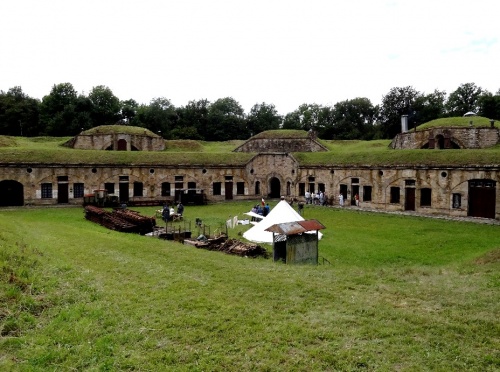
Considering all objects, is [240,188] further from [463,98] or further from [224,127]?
[463,98]

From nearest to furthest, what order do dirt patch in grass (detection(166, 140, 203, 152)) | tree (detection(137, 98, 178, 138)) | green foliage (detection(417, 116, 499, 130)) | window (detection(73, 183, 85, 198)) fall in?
window (detection(73, 183, 85, 198)) < green foliage (detection(417, 116, 499, 130)) < dirt patch in grass (detection(166, 140, 203, 152)) < tree (detection(137, 98, 178, 138))

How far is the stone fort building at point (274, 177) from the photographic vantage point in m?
23.4

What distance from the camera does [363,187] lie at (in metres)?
28.0

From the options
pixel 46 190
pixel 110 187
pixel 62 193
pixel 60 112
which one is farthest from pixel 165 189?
pixel 60 112

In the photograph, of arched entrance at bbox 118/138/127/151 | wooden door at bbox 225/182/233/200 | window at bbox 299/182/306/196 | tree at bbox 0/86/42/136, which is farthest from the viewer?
tree at bbox 0/86/42/136

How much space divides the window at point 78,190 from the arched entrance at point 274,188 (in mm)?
15012

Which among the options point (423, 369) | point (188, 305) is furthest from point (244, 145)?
point (423, 369)

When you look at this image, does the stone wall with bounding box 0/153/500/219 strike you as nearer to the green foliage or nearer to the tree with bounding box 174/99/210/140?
the green foliage

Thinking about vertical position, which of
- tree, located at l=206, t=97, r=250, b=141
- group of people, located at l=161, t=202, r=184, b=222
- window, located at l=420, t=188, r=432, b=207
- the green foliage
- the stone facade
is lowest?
group of people, located at l=161, t=202, r=184, b=222

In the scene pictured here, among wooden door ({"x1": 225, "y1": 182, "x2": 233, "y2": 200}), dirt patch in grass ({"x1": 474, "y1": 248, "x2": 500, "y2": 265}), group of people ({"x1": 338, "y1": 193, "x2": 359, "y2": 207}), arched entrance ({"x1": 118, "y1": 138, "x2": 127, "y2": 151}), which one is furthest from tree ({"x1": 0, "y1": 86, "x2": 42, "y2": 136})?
dirt patch in grass ({"x1": 474, "y1": 248, "x2": 500, "y2": 265})

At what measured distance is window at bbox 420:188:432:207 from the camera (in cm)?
2461

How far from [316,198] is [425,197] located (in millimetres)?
7898

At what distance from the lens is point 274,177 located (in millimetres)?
33906

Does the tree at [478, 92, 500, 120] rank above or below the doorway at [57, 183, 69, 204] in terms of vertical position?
above
